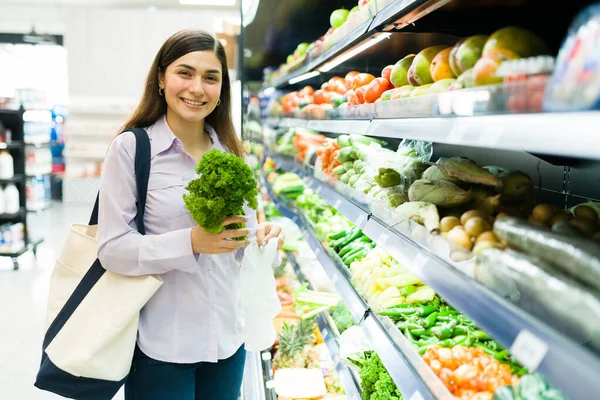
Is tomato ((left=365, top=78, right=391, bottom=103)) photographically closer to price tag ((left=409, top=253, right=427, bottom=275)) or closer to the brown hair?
the brown hair

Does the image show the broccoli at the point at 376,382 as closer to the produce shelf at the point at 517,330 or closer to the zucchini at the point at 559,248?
the produce shelf at the point at 517,330

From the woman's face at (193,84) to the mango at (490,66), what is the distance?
94 centimetres

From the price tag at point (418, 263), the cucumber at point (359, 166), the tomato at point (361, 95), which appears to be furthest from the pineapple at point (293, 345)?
the price tag at point (418, 263)

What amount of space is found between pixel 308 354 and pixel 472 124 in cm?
221

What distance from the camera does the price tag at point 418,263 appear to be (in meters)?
1.43

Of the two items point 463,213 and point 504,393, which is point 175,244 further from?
point 504,393

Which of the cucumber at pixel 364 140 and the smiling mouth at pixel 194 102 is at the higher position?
the smiling mouth at pixel 194 102

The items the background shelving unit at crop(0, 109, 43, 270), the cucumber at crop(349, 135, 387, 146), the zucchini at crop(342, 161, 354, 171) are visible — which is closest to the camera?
the zucchini at crop(342, 161, 354, 171)

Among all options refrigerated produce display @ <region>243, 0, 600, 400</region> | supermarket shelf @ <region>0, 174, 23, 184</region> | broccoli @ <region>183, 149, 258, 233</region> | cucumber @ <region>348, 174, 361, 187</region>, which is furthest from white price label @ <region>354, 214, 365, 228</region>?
supermarket shelf @ <region>0, 174, 23, 184</region>

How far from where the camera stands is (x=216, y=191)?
1.60m

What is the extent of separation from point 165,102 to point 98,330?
80cm

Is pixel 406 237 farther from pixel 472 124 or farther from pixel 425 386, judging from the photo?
pixel 472 124

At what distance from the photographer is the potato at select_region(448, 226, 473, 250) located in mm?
1331

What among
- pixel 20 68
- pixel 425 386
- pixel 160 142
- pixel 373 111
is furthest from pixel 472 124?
pixel 20 68
